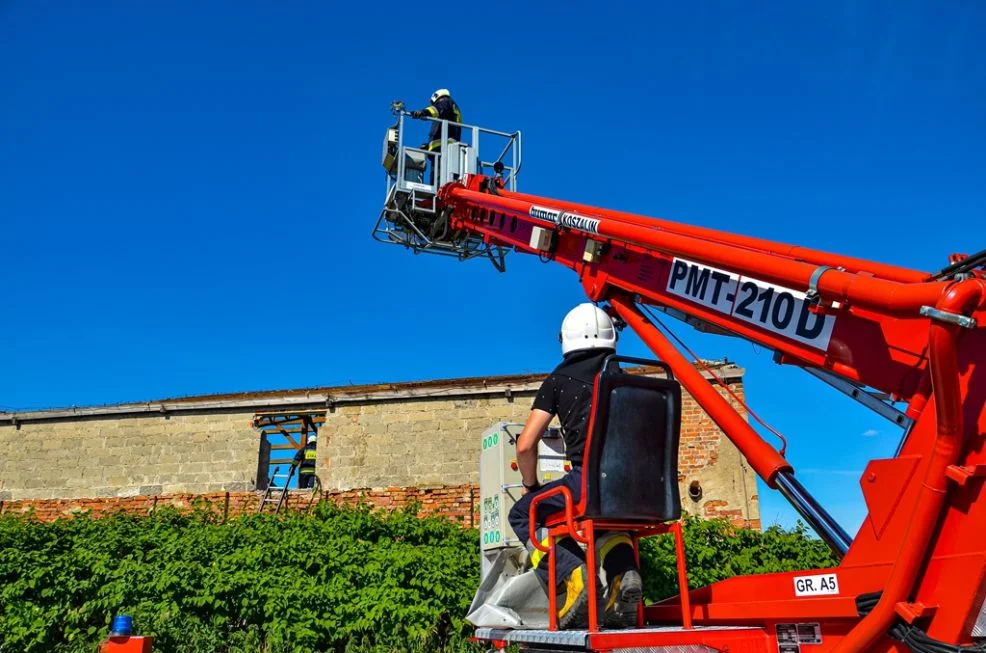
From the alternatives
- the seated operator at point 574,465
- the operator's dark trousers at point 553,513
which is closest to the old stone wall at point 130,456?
the operator's dark trousers at point 553,513

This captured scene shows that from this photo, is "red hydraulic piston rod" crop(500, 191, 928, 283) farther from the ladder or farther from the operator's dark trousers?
the ladder

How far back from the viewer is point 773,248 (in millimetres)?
4520

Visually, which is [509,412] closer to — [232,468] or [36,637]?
[232,468]

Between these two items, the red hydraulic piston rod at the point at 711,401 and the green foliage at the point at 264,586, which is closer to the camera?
the red hydraulic piston rod at the point at 711,401

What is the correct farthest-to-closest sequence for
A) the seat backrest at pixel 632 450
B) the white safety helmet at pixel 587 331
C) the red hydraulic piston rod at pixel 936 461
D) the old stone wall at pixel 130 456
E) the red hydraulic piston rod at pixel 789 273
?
1. the old stone wall at pixel 130 456
2. the white safety helmet at pixel 587 331
3. the seat backrest at pixel 632 450
4. the red hydraulic piston rod at pixel 789 273
5. the red hydraulic piston rod at pixel 936 461

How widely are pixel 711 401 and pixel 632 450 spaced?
0.84 metres

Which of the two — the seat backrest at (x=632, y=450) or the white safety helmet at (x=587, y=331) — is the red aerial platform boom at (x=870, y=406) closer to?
the seat backrest at (x=632, y=450)

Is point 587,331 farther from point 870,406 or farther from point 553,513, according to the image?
point 870,406

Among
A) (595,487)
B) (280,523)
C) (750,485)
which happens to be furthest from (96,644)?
(750,485)

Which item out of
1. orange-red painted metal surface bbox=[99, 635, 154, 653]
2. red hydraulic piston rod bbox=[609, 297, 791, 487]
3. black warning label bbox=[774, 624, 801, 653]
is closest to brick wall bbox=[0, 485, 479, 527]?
red hydraulic piston rod bbox=[609, 297, 791, 487]

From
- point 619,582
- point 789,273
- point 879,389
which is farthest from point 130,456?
point 879,389

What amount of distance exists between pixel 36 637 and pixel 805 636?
792cm

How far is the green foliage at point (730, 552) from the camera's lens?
895 cm

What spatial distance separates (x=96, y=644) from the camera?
8.09 m
